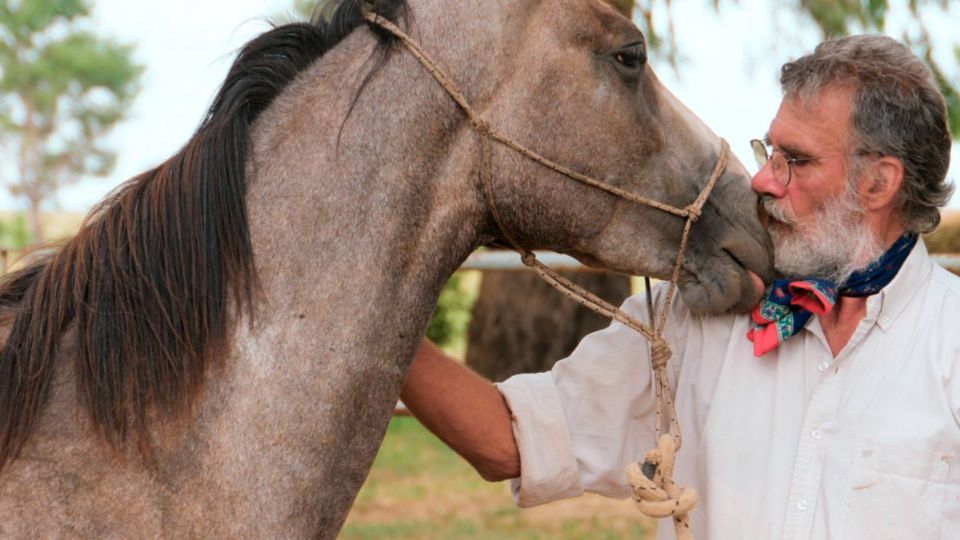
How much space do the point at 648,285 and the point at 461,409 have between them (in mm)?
511

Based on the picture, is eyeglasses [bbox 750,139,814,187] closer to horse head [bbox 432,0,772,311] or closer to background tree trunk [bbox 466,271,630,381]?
horse head [bbox 432,0,772,311]

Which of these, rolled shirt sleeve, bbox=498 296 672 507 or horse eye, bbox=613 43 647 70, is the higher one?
horse eye, bbox=613 43 647 70

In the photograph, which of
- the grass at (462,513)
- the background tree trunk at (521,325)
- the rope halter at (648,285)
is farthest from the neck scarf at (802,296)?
the background tree trunk at (521,325)

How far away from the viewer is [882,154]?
2.45 metres

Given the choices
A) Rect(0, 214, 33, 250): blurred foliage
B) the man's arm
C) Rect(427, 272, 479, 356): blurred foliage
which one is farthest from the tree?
the man's arm

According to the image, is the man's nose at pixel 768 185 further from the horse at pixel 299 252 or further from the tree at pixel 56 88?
the tree at pixel 56 88

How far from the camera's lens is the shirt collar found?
238 centimetres

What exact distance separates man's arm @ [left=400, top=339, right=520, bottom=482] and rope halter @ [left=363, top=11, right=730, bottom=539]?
12.6 inches

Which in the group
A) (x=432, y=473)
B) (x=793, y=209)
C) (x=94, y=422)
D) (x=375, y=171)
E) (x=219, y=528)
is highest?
(x=375, y=171)

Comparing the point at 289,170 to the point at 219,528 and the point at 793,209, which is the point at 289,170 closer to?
the point at 219,528

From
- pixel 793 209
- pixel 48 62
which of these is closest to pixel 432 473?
pixel 793 209

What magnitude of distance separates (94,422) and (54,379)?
13 centimetres

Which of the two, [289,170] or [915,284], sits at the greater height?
A: [289,170]

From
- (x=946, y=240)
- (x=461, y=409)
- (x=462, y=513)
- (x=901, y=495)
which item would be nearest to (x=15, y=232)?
(x=462, y=513)
